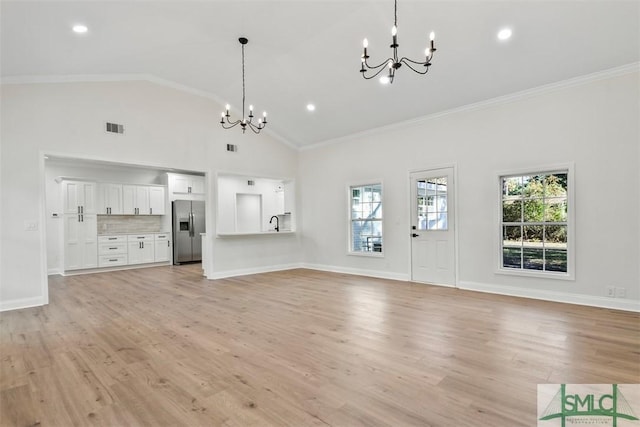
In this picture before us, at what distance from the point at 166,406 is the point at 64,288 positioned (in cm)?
554

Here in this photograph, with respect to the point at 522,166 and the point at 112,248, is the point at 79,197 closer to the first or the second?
the point at 112,248

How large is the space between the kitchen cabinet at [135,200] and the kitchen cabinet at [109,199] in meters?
0.11

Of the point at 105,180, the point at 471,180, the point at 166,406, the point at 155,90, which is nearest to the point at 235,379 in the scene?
the point at 166,406

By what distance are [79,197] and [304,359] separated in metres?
7.77

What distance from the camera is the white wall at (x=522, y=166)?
403 cm

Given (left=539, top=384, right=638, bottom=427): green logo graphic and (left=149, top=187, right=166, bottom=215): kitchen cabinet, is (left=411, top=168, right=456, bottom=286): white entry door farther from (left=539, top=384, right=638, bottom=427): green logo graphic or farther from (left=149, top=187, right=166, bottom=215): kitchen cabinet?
(left=149, top=187, right=166, bottom=215): kitchen cabinet

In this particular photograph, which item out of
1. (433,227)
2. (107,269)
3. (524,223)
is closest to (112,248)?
(107,269)

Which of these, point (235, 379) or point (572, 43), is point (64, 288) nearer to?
point (235, 379)

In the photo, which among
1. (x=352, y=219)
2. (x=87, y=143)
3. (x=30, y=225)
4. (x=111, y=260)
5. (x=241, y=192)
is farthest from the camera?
(x=241, y=192)

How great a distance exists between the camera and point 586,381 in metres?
2.27

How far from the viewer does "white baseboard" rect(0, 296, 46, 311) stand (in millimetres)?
4484

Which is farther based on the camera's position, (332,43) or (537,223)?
(537,223)

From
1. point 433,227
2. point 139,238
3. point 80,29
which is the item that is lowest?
point 139,238

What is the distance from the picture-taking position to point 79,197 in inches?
303
